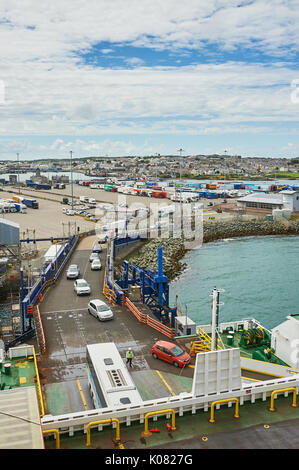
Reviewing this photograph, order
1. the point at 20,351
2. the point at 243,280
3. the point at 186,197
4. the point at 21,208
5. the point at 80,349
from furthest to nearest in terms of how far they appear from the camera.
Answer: the point at 186,197
the point at 21,208
the point at 243,280
the point at 80,349
the point at 20,351

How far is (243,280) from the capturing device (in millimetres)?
36656

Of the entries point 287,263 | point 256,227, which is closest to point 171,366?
point 287,263

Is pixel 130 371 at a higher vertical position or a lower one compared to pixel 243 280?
higher

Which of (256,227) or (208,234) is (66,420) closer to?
(208,234)

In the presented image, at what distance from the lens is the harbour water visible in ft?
95.7

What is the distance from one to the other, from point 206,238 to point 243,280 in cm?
1780

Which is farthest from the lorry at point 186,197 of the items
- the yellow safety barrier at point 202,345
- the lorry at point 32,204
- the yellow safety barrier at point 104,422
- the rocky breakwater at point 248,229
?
the yellow safety barrier at point 104,422

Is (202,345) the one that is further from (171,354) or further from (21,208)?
(21,208)

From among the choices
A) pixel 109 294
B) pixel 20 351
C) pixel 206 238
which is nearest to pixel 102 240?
pixel 206 238

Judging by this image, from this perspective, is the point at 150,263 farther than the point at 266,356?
Yes

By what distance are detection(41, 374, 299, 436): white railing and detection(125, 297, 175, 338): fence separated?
7434 mm

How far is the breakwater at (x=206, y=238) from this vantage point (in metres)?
40.8

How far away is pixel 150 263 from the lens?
4031 cm
